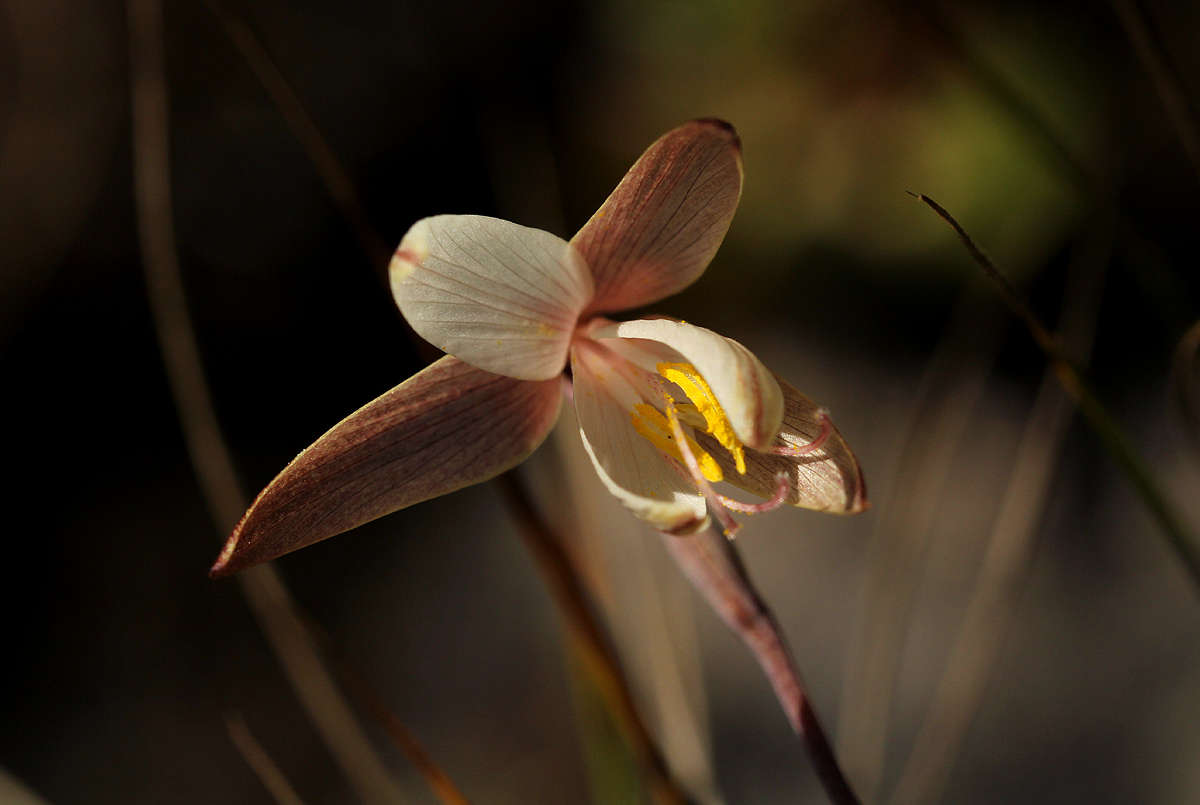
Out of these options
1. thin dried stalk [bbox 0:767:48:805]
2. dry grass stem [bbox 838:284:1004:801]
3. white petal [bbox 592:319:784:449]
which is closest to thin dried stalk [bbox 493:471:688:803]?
white petal [bbox 592:319:784:449]

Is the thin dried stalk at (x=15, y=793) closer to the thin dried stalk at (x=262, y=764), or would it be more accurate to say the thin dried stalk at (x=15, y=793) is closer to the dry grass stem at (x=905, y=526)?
the thin dried stalk at (x=262, y=764)

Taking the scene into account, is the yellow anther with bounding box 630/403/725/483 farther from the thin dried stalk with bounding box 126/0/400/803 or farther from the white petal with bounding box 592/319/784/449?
the thin dried stalk with bounding box 126/0/400/803

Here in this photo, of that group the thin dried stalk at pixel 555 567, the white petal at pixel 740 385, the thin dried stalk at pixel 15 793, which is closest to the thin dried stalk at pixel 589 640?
the thin dried stalk at pixel 555 567

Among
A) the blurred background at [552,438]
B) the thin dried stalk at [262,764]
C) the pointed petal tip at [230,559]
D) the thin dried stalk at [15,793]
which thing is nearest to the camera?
the pointed petal tip at [230,559]

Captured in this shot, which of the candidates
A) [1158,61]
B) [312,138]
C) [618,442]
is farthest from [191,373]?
[1158,61]

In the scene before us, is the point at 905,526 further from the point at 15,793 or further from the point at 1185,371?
the point at 15,793

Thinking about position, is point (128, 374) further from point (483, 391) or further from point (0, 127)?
point (483, 391)

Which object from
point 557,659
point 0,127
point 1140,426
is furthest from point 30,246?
point 1140,426
